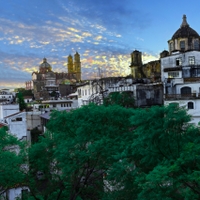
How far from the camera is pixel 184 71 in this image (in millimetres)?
45125

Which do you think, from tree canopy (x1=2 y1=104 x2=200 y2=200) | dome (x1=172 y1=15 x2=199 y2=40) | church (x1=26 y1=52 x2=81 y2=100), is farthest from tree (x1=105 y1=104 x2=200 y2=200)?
church (x1=26 y1=52 x2=81 y2=100)

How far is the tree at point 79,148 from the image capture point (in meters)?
19.4

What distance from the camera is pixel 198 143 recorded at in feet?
51.2

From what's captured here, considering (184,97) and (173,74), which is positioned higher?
(173,74)

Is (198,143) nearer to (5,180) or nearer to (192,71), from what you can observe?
(5,180)

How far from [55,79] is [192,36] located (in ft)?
329

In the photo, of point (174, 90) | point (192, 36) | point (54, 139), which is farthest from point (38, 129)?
point (192, 36)

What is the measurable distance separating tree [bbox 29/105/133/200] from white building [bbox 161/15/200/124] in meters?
15.5

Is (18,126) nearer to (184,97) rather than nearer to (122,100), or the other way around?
(122,100)

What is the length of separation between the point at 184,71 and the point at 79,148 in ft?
99.8

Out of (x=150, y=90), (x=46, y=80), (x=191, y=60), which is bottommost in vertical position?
(x=150, y=90)

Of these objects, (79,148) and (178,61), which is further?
(178,61)

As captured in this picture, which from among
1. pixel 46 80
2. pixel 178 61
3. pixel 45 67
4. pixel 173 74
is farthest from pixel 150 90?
pixel 45 67

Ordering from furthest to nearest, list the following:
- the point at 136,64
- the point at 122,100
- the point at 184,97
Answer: the point at 136,64 < the point at 122,100 < the point at 184,97
